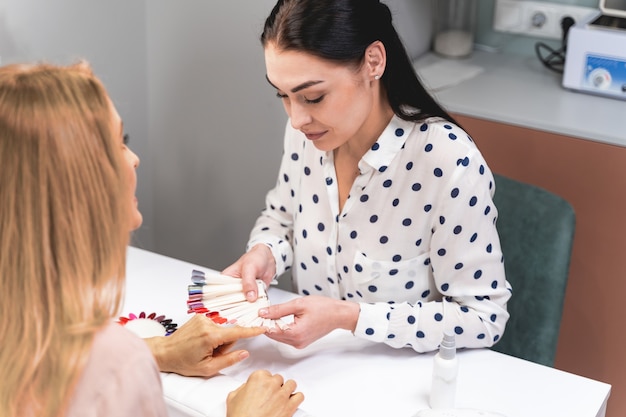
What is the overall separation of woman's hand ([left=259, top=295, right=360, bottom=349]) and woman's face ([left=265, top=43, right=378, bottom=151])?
29 cm

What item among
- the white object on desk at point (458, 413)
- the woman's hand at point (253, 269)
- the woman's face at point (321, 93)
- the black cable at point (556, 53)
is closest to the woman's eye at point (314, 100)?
the woman's face at point (321, 93)

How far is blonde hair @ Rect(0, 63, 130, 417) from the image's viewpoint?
883mm

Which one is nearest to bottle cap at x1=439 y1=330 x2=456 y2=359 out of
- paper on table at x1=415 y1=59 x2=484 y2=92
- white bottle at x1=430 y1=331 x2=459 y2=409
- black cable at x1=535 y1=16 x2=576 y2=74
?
white bottle at x1=430 y1=331 x2=459 y2=409

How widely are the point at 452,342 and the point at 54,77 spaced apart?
73cm

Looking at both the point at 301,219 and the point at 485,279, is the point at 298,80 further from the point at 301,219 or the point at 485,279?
the point at 485,279

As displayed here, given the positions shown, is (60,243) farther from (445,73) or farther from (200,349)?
(445,73)

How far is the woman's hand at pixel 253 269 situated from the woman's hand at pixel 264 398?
0.65 feet

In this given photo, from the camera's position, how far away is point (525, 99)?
235 cm

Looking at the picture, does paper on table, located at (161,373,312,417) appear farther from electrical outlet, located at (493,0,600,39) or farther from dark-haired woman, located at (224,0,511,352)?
electrical outlet, located at (493,0,600,39)

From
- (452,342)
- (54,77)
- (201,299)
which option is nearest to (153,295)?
(201,299)

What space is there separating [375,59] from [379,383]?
0.56 metres

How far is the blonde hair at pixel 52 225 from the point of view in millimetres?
883

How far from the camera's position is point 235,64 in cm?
232

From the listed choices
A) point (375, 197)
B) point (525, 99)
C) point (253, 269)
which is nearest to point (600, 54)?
point (525, 99)
